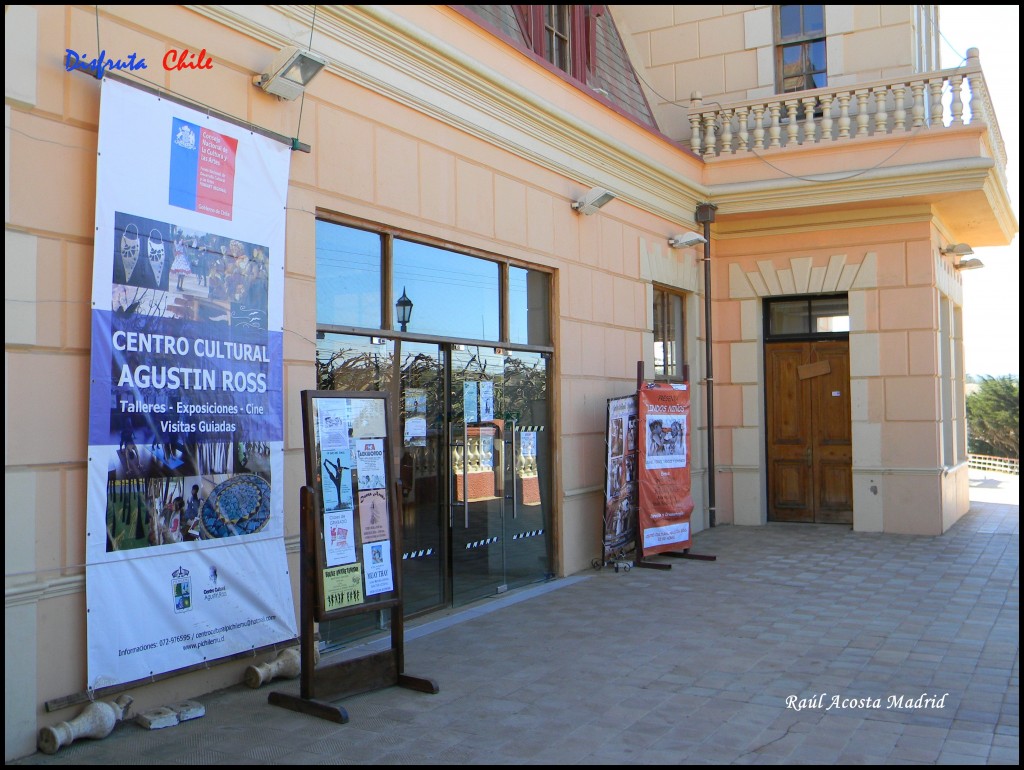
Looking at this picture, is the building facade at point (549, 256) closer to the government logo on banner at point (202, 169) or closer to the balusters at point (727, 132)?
the balusters at point (727, 132)

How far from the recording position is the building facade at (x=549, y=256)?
172 inches

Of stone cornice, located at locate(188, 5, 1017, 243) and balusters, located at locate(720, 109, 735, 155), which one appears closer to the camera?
stone cornice, located at locate(188, 5, 1017, 243)

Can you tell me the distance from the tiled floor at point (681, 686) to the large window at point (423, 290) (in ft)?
7.54

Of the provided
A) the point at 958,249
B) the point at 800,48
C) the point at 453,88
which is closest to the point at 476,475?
the point at 453,88

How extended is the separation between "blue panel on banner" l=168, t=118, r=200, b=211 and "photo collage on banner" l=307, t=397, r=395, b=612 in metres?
1.36

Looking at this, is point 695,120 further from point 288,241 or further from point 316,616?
point 316,616

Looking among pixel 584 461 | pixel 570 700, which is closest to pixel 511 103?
pixel 584 461

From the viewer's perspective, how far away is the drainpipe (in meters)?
11.5

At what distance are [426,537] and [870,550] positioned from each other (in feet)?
18.1

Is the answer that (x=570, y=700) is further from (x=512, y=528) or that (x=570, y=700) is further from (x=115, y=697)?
(x=512, y=528)

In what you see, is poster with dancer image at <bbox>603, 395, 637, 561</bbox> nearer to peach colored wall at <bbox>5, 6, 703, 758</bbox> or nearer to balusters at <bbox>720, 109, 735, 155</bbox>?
peach colored wall at <bbox>5, 6, 703, 758</bbox>

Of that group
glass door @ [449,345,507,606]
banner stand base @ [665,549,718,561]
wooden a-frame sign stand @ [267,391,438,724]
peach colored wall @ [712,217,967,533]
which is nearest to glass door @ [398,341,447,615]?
Result: glass door @ [449,345,507,606]

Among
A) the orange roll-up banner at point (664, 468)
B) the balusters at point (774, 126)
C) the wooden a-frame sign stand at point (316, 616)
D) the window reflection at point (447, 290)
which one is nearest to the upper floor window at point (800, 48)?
the balusters at point (774, 126)

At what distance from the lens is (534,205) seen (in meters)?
8.30
